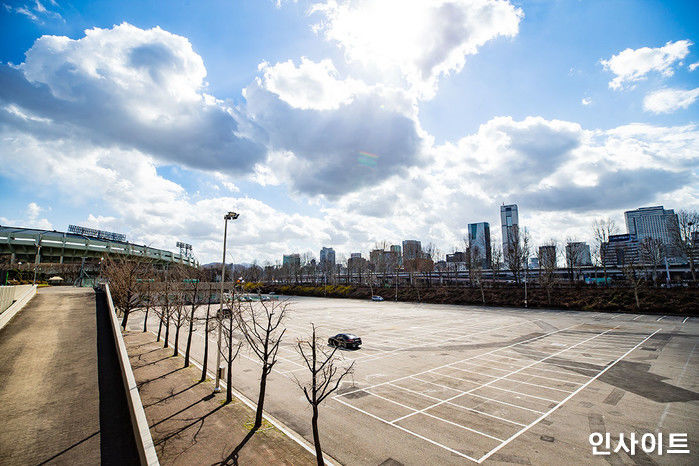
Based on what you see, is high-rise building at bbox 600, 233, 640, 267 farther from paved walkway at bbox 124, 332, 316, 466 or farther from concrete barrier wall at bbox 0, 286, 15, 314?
concrete barrier wall at bbox 0, 286, 15, 314

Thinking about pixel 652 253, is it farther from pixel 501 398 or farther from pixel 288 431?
pixel 288 431

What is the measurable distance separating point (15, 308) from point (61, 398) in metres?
25.3

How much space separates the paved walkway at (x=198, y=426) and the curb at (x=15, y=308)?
16.6 metres

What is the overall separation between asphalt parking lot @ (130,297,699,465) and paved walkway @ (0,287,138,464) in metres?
6.06

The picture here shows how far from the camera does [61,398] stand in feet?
47.1

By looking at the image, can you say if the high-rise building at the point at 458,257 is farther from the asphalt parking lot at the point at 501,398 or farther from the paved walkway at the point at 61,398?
the paved walkway at the point at 61,398

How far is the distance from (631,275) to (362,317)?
145 feet

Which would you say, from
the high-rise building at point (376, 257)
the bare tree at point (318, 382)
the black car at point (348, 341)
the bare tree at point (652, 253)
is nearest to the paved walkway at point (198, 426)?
the bare tree at point (318, 382)

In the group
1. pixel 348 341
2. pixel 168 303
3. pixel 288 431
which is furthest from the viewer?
pixel 348 341

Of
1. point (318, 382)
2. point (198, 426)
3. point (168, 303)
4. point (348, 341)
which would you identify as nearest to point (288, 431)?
point (198, 426)

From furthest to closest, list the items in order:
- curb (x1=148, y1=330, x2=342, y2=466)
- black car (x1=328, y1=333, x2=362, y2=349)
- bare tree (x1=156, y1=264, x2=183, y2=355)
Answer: black car (x1=328, y1=333, x2=362, y2=349) < bare tree (x1=156, y1=264, x2=183, y2=355) < curb (x1=148, y1=330, x2=342, y2=466)

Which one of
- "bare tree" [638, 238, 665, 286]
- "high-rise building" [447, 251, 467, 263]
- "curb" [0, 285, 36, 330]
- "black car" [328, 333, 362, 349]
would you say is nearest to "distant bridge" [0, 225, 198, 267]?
"curb" [0, 285, 36, 330]

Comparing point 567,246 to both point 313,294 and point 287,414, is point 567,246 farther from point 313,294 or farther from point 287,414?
point 287,414

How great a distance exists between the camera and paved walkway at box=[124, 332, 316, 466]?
1035cm
